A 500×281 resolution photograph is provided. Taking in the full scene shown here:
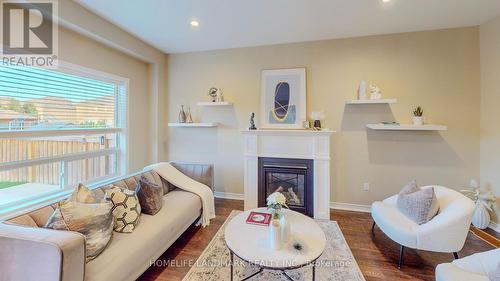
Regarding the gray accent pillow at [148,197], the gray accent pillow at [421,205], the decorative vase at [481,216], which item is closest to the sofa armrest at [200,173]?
the gray accent pillow at [148,197]

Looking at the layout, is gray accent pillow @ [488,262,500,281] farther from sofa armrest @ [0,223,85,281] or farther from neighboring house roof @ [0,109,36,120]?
neighboring house roof @ [0,109,36,120]

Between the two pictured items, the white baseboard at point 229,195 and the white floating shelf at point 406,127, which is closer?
the white floating shelf at point 406,127

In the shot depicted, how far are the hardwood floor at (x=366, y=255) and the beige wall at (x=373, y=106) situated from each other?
86 centimetres

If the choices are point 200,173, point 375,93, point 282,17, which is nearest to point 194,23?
point 282,17

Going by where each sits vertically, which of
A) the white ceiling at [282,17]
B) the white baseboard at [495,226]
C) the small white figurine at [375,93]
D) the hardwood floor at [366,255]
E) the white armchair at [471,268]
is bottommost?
the hardwood floor at [366,255]

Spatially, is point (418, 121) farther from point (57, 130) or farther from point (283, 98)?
point (57, 130)

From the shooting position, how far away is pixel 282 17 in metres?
2.79

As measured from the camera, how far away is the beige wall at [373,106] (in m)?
3.07

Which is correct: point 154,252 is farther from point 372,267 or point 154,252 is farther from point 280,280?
point 372,267

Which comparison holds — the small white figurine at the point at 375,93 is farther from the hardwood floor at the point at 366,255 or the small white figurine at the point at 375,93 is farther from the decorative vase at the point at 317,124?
the hardwood floor at the point at 366,255

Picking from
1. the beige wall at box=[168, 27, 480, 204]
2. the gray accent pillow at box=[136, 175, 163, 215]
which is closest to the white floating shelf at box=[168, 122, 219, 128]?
the beige wall at box=[168, 27, 480, 204]

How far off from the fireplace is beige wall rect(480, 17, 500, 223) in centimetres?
229

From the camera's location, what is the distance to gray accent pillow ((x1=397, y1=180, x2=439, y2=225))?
2123 mm

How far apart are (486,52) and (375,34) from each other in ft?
4.58
